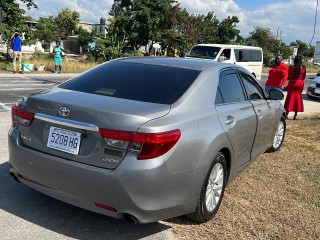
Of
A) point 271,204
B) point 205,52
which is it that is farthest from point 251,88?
point 205,52

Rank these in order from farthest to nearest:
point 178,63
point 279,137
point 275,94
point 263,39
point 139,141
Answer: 1. point 263,39
2. point 279,137
3. point 275,94
4. point 178,63
5. point 139,141

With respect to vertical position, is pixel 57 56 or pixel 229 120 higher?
pixel 57 56

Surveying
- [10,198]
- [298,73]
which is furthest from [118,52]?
[10,198]

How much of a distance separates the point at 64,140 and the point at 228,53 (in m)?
15.6

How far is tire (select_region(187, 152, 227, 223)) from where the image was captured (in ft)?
11.6

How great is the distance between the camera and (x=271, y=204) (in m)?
4.34

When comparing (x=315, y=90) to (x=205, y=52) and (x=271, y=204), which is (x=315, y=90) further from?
(x=271, y=204)

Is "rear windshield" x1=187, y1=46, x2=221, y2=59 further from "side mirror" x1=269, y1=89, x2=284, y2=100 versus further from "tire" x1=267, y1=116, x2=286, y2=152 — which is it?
"side mirror" x1=269, y1=89, x2=284, y2=100

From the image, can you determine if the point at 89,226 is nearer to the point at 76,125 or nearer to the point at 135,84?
the point at 76,125

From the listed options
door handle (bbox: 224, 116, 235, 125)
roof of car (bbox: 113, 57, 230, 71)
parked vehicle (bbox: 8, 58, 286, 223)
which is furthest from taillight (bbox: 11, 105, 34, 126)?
door handle (bbox: 224, 116, 235, 125)

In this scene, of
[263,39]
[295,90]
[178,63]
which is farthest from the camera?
[263,39]

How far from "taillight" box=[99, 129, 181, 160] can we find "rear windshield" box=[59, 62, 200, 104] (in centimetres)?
53

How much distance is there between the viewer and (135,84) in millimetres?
3766

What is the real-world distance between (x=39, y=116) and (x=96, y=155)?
27.1 inches
